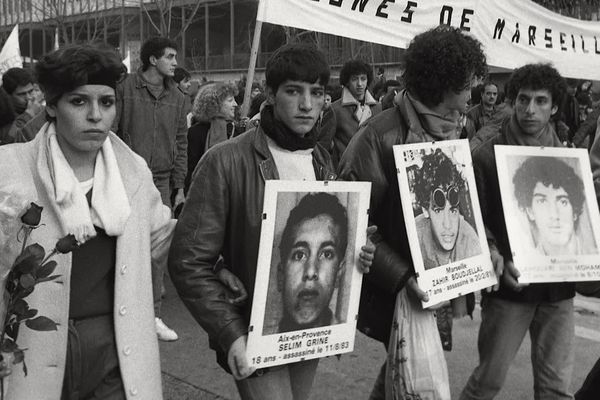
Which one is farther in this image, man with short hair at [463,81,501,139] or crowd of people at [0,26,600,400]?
man with short hair at [463,81,501,139]

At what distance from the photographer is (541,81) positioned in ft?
12.1

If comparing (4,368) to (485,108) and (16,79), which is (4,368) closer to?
(16,79)

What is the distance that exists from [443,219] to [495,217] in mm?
590

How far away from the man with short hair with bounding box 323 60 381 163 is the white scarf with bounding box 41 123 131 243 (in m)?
4.91

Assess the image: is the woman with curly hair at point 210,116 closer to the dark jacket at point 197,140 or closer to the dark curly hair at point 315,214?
the dark jacket at point 197,140

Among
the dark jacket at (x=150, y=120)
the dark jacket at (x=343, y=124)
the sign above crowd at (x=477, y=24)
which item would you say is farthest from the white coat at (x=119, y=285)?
the dark jacket at (x=343, y=124)

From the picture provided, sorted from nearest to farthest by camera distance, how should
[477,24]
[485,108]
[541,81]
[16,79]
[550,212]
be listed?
[550,212] → [541,81] → [477,24] → [16,79] → [485,108]

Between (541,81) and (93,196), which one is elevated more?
(541,81)

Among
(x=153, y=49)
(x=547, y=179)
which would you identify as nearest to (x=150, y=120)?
(x=153, y=49)

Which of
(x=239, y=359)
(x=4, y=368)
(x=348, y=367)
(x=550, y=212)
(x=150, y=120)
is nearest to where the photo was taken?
(x=4, y=368)

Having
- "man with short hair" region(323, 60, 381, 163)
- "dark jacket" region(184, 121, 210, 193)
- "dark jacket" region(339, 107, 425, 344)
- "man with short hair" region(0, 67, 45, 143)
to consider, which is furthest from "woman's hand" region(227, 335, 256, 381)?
"dark jacket" region(184, 121, 210, 193)

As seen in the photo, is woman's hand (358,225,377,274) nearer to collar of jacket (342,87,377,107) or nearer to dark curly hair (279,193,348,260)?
dark curly hair (279,193,348,260)

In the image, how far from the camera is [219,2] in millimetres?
42500

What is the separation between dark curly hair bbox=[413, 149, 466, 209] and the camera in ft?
9.97
